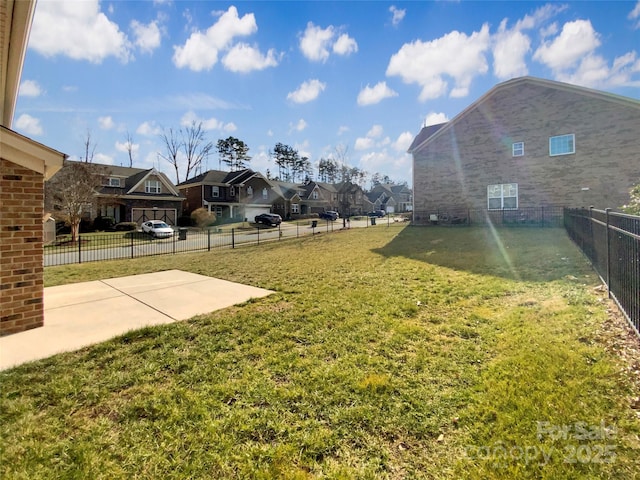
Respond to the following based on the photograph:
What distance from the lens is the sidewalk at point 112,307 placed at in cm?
385

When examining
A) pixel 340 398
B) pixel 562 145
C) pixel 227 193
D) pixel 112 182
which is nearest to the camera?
pixel 340 398

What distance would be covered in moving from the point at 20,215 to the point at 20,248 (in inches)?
18.7

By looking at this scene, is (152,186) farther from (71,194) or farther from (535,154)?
(535,154)

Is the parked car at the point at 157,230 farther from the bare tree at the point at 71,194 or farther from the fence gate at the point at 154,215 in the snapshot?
the fence gate at the point at 154,215

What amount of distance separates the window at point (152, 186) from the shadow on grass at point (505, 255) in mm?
31087

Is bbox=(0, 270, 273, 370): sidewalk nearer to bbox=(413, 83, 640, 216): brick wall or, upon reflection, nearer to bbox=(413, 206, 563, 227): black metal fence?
bbox=(413, 206, 563, 227): black metal fence

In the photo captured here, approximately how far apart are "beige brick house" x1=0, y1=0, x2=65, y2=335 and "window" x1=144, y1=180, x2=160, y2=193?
3255 cm

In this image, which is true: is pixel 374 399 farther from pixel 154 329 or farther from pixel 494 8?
pixel 494 8

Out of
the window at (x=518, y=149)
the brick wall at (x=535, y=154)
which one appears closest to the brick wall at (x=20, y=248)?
the brick wall at (x=535, y=154)

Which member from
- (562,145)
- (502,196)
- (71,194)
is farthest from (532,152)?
(71,194)

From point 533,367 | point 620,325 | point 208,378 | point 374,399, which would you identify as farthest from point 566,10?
point 208,378

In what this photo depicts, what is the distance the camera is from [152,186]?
33.8 meters

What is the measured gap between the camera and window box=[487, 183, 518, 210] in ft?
61.1

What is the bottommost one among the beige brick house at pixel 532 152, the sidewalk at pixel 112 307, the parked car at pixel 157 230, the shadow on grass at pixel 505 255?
the sidewalk at pixel 112 307
